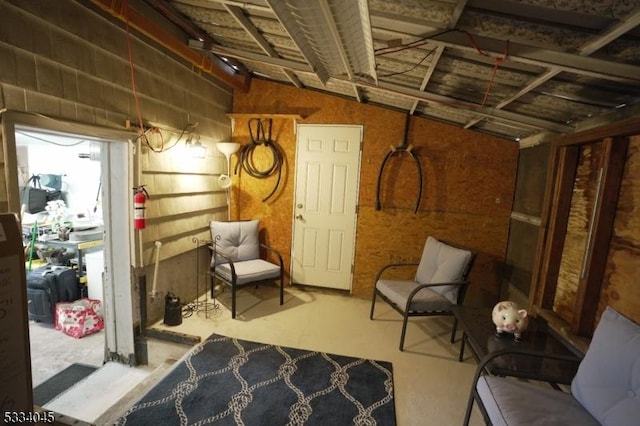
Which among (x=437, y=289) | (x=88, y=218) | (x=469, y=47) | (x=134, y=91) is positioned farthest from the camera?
(x=88, y=218)

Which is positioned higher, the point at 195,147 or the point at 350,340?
the point at 195,147

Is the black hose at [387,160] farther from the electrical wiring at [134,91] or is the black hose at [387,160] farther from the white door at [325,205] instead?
the electrical wiring at [134,91]

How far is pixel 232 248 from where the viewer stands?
3586mm

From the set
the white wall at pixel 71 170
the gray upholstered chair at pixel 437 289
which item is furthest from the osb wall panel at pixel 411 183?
the white wall at pixel 71 170

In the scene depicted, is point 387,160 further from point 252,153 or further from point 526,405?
point 526,405

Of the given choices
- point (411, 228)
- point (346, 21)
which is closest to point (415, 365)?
point (411, 228)

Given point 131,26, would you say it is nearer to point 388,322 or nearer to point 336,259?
point 336,259

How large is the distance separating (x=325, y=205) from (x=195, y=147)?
1.65 meters

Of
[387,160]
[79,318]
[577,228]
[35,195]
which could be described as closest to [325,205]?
[387,160]

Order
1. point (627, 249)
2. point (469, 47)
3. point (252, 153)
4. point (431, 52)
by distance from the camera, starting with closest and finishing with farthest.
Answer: point (469, 47) → point (627, 249) → point (431, 52) → point (252, 153)

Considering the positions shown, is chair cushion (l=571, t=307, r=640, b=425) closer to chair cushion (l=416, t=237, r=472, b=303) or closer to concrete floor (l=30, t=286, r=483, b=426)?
concrete floor (l=30, t=286, r=483, b=426)

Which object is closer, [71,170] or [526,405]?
[526,405]

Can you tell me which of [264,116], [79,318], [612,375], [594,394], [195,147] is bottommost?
[79,318]

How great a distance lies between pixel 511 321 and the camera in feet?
6.42
